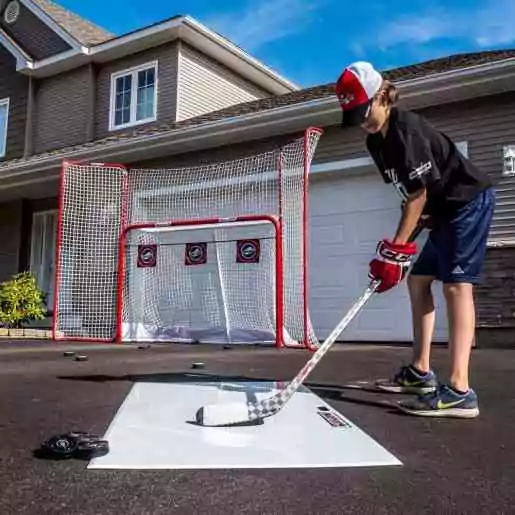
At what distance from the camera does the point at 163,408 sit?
2.81 m

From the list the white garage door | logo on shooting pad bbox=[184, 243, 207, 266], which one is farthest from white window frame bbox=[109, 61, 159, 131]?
logo on shooting pad bbox=[184, 243, 207, 266]

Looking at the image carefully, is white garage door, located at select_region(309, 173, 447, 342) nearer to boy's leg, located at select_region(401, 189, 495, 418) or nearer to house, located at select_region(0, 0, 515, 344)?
house, located at select_region(0, 0, 515, 344)

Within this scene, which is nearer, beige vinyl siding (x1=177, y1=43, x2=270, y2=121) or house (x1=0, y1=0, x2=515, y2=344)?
house (x1=0, y1=0, x2=515, y2=344)

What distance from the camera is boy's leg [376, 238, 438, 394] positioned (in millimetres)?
3311

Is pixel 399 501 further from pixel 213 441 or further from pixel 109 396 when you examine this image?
pixel 109 396

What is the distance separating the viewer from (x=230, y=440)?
2229mm

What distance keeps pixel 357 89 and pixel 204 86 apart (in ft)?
36.1

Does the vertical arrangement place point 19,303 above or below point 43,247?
below

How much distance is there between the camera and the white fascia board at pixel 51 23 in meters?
13.8

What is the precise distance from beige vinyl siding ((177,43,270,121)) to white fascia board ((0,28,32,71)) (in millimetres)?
4085

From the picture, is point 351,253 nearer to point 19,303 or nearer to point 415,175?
point 415,175

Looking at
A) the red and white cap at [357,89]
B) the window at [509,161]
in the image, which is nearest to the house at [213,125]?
the window at [509,161]

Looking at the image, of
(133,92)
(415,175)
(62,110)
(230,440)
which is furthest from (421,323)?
(62,110)

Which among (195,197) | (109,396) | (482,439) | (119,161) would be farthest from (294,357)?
(119,161)
